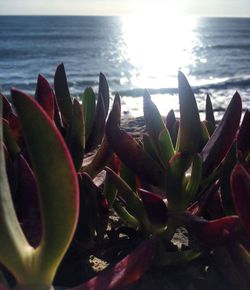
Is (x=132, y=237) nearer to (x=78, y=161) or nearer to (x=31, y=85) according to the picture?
(x=78, y=161)

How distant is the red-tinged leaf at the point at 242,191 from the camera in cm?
96

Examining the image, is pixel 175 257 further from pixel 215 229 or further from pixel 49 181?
pixel 49 181

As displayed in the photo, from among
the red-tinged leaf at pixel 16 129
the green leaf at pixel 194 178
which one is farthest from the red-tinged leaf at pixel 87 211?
the red-tinged leaf at pixel 16 129

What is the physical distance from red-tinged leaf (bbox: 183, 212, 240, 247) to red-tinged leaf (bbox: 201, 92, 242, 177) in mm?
203

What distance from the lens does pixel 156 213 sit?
1183mm

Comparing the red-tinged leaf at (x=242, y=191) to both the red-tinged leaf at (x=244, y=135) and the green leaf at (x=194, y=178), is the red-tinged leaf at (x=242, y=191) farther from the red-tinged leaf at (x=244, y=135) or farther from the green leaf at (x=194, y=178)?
the red-tinged leaf at (x=244, y=135)

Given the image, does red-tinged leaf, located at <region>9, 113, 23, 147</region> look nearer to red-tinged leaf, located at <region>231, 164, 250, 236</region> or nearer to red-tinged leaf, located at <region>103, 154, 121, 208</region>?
red-tinged leaf, located at <region>103, 154, 121, 208</region>

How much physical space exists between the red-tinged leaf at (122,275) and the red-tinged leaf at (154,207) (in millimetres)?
139

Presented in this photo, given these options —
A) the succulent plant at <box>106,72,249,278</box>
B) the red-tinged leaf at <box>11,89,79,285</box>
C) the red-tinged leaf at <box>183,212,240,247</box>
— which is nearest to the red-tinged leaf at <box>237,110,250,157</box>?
the succulent plant at <box>106,72,249,278</box>

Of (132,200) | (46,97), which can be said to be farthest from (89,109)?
Result: (132,200)

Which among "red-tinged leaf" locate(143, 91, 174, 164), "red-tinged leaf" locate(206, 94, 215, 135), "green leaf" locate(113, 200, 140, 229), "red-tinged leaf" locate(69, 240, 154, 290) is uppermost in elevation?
"red-tinged leaf" locate(143, 91, 174, 164)

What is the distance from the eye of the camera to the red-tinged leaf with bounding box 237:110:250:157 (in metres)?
1.37

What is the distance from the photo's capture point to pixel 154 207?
1.16 metres

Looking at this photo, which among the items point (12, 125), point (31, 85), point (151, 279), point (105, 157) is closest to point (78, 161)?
point (105, 157)
